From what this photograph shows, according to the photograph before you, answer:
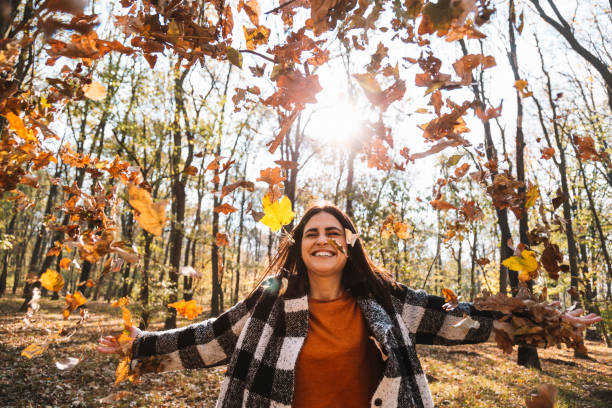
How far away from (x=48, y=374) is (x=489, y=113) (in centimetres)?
768

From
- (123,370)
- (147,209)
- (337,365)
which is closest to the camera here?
(147,209)

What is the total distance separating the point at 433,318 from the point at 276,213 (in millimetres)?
1124

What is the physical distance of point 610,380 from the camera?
763cm

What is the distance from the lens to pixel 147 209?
0.75 meters

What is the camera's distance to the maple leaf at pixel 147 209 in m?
0.74

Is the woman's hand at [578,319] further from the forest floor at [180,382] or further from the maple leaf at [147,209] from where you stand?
the forest floor at [180,382]

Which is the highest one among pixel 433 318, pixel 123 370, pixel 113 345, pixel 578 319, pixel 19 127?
pixel 19 127

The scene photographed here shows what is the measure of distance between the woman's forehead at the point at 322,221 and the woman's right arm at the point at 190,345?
621 mm

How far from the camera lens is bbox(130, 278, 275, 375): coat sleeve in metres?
1.67

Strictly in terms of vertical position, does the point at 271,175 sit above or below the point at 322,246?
above

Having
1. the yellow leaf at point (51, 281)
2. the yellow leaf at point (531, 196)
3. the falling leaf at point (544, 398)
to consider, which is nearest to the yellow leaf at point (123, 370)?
the yellow leaf at point (51, 281)

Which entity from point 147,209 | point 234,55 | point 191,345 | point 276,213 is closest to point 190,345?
point 191,345

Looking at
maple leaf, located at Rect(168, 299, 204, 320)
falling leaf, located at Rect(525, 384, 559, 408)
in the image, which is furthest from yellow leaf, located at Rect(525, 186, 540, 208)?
maple leaf, located at Rect(168, 299, 204, 320)

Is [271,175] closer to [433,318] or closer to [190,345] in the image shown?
[190,345]
